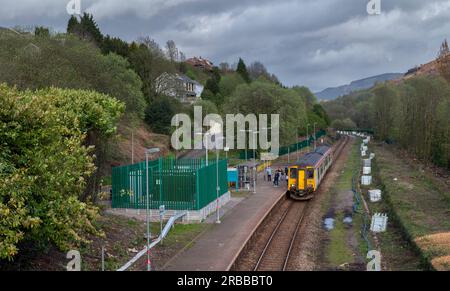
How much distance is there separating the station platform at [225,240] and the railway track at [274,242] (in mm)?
347

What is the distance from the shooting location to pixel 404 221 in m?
22.5

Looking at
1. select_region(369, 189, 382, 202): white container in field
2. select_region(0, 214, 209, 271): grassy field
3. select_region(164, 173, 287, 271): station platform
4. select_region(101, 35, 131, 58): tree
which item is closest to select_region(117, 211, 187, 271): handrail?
select_region(0, 214, 209, 271): grassy field

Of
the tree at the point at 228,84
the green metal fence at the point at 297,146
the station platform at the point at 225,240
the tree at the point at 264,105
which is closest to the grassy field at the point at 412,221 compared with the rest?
the station platform at the point at 225,240

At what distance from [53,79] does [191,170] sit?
986cm

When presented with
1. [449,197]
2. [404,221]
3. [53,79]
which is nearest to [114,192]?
[53,79]

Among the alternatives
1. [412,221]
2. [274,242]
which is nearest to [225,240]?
[274,242]

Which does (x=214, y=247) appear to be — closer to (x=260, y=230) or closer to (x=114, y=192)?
(x=260, y=230)

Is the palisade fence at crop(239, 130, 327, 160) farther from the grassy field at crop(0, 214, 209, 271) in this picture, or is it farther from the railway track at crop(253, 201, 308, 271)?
the grassy field at crop(0, 214, 209, 271)

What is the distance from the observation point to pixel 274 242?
21750mm

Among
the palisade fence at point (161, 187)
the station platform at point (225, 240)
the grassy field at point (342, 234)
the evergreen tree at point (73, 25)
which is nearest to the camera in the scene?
the station platform at point (225, 240)

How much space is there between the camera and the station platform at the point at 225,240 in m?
17.2

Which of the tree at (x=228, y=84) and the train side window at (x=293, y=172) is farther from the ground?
the tree at (x=228, y=84)

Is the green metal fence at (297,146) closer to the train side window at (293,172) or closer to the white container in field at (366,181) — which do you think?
the white container in field at (366,181)

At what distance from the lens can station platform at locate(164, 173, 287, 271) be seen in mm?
17188
